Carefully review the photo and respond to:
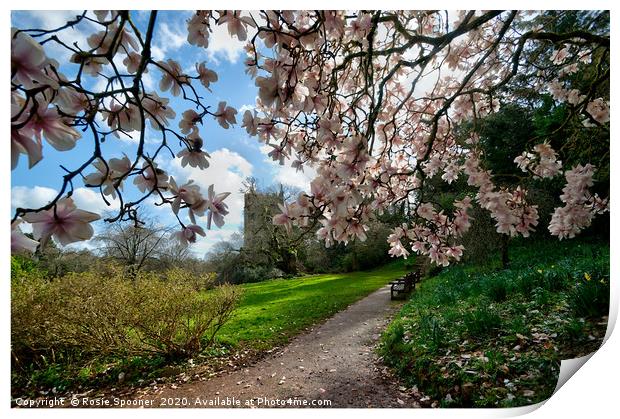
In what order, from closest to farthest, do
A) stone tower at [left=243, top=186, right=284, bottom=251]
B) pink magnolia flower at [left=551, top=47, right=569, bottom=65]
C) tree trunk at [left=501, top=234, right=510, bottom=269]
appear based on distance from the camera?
pink magnolia flower at [left=551, top=47, right=569, bottom=65], stone tower at [left=243, top=186, right=284, bottom=251], tree trunk at [left=501, top=234, right=510, bottom=269]

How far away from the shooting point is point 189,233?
66cm

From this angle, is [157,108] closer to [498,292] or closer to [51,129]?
[51,129]

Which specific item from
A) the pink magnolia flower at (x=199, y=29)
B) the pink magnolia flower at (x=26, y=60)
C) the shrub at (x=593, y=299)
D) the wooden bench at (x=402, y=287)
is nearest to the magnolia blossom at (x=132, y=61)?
the pink magnolia flower at (x=199, y=29)

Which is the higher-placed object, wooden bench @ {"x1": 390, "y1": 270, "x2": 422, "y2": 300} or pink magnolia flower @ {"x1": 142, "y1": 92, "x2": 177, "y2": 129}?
pink magnolia flower @ {"x1": 142, "y1": 92, "x2": 177, "y2": 129}

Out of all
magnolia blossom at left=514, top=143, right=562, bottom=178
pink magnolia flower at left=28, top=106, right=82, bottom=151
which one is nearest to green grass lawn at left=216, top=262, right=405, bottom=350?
magnolia blossom at left=514, top=143, right=562, bottom=178

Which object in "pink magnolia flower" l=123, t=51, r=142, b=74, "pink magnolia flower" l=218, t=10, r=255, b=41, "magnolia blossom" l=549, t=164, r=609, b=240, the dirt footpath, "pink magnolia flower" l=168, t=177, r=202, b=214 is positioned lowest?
the dirt footpath

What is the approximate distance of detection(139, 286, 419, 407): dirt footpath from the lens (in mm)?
1479

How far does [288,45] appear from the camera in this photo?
2.67ft

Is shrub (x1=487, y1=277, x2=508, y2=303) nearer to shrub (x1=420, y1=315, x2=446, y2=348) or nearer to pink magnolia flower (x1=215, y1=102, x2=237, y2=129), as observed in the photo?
shrub (x1=420, y1=315, x2=446, y2=348)

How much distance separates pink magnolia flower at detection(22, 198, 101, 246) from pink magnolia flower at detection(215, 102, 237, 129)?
439 mm

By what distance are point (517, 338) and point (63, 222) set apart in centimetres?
173

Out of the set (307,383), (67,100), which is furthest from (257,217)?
(67,100)
